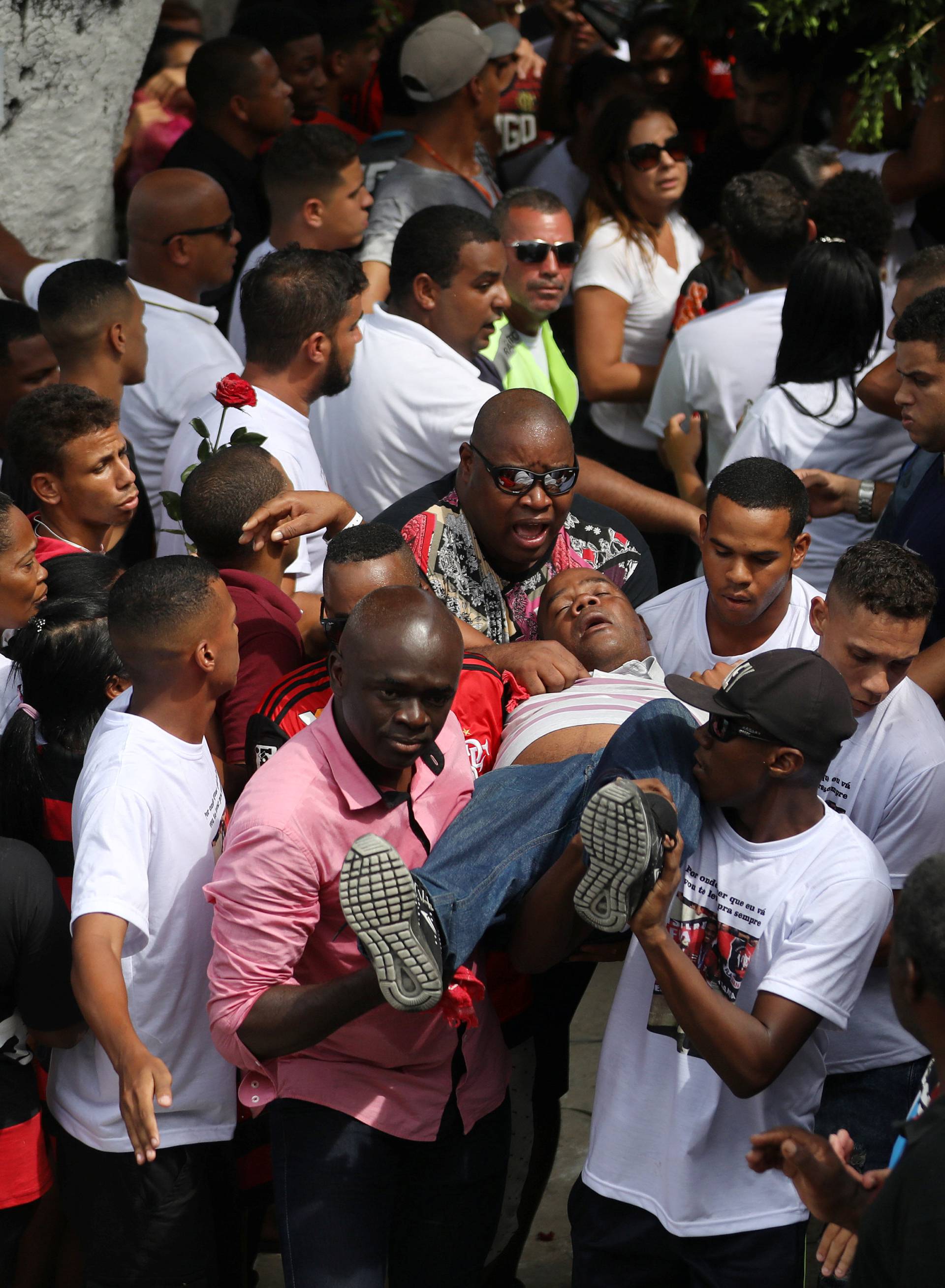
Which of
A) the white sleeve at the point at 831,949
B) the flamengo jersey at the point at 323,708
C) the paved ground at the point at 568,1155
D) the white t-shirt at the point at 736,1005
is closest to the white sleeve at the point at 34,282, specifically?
the flamengo jersey at the point at 323,708

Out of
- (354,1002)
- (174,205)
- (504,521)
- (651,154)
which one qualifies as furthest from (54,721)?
(651,154)

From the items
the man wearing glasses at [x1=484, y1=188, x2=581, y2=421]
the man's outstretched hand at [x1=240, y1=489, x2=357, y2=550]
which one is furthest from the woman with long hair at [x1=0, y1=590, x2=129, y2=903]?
the man wearing glasses at [x1=484, y1=188, x2=581, y2=421]

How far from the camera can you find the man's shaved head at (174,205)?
4.93m

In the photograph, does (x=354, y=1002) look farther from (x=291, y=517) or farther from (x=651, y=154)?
(x=651, y=154)

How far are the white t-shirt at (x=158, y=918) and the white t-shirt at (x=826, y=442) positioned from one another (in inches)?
87.3

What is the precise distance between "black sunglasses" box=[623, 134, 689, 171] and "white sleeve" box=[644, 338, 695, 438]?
925 millimetres

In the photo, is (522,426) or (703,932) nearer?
(703,932)

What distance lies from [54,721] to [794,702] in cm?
156

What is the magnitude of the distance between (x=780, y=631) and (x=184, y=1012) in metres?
1.67

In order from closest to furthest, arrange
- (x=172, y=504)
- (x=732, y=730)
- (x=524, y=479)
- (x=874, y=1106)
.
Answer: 1. (x=732, y=730)
2. (x=874, y=1106)
3. (x=524, y=479)
4. (x=172, y=504)

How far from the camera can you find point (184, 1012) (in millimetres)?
2752

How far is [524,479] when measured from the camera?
3.48 meters

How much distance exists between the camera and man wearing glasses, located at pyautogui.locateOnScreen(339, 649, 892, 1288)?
2.37 meters

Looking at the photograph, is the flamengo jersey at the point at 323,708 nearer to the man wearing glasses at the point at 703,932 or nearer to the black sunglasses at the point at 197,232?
the man wearing glasses at the point at 703,932
